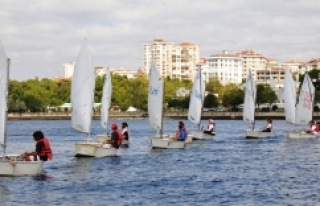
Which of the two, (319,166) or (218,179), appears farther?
(319,166)

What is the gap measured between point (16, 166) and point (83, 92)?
46.8 feet

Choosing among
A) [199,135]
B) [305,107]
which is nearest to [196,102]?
[199,135]

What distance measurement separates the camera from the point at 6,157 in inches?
1642

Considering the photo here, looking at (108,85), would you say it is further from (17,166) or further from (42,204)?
(42,204)

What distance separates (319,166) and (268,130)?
32.3 meters

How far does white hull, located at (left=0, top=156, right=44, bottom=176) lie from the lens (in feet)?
135

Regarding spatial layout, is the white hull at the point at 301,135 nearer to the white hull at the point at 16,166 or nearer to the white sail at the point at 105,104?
the white sail at the point at 105,104

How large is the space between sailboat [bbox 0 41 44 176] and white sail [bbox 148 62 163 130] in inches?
948

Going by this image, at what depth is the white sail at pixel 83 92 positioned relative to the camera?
179 ft

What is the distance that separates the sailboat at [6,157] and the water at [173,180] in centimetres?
47

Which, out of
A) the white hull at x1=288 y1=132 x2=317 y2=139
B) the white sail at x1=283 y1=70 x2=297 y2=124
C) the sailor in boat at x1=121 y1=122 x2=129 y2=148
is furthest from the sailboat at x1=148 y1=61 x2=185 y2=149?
the white sail at x1=283 y1=70 x2=297 y2=124

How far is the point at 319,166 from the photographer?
5094 centimetres

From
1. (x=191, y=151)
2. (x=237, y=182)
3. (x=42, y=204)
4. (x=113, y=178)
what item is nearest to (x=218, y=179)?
(x=237, y=182)

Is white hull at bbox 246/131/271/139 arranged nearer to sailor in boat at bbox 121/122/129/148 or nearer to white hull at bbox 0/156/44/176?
sailor in boat at bbox 121/122/129/148
